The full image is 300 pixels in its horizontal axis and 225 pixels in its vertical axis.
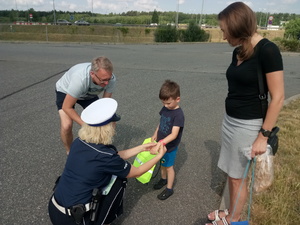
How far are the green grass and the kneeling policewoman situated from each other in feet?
4.71

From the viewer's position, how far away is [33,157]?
3.49 meters

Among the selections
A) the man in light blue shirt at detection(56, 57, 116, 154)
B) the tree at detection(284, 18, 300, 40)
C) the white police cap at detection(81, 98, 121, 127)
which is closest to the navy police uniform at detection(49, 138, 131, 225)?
the white police cap at detection(81, 98, 121, 127)

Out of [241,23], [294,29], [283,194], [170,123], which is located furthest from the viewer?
[294,29]

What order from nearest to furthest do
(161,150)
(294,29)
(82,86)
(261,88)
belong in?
(261,88) < (161,150) < (82,86) < (294,29)

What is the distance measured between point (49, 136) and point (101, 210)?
2.56 metres

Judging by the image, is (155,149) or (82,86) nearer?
(155,149)

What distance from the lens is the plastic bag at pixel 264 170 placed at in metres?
1.98

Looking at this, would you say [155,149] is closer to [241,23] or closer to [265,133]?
[265,133]

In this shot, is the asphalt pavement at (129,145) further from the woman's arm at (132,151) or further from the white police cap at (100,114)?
the white police cap at (100,114)

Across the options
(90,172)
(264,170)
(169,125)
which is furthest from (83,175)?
(264,170)

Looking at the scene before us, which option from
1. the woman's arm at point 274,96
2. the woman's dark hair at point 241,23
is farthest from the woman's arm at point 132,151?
the woman's dark hair at point 241,23

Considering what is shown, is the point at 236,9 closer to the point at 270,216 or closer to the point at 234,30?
the point at 234,30

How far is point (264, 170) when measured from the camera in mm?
2059

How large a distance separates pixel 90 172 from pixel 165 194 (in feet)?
3.92
